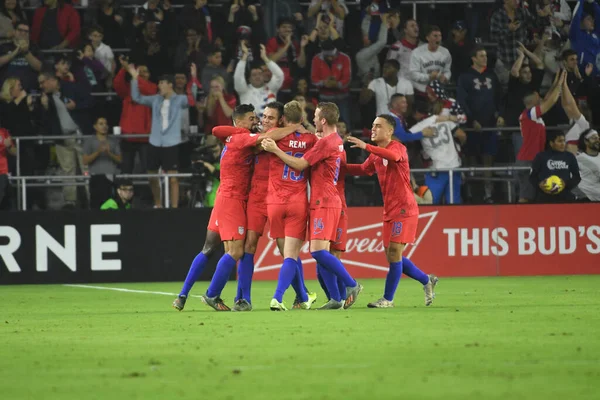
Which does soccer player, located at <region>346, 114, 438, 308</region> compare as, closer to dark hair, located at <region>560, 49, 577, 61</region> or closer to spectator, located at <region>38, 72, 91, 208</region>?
spectator, located at <region>38, 72, 91, 208</region>

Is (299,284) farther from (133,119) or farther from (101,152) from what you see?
(133,119)

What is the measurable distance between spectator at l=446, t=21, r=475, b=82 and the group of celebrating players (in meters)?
9.69

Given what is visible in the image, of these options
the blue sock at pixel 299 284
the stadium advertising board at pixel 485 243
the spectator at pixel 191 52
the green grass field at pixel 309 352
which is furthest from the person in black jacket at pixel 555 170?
the blue sock at pixel 299 284

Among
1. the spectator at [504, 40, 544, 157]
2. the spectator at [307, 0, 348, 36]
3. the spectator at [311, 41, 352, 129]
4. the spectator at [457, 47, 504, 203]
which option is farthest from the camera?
the spectator at [307, 0, 348, 36]

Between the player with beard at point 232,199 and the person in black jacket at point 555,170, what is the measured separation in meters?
8.32

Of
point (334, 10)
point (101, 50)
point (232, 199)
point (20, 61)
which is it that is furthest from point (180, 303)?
point (334, 10)

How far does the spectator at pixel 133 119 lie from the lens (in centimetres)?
2016

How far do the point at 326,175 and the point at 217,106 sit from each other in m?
8.27

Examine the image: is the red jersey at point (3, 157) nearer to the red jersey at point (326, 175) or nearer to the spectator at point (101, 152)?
the spectator at point (101, 152)

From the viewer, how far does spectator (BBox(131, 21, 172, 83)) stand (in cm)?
2091

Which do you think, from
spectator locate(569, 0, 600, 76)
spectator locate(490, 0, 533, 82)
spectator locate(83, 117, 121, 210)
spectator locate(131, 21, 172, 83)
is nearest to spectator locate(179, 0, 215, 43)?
spectator locate(131, 21, 172, 83)

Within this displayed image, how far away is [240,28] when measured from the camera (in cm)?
2102

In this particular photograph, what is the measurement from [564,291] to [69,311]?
6478mm

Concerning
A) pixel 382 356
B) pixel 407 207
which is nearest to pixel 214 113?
pixel 407 207
